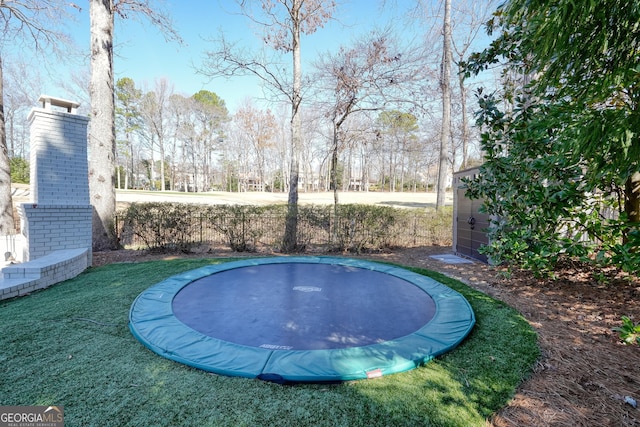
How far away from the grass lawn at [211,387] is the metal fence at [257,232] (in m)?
2.83

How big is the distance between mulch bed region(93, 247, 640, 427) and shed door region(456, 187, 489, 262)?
75 centimetres

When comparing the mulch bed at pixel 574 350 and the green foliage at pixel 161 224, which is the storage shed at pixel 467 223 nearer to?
the mulch bed at pixel 574 350

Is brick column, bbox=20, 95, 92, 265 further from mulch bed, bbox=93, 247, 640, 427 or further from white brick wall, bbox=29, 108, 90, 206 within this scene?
mulch bed, bbox=93, 247, 640, 427

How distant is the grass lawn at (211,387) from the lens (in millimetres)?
1221

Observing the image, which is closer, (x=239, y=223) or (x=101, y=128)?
(x=101, y=128)

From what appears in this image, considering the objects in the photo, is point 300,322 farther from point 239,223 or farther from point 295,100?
point 295,100

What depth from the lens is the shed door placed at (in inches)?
172

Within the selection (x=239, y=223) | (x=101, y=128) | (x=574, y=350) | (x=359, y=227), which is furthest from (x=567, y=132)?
(x=101, y=128)

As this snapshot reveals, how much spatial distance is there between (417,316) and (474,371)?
2.34 feet

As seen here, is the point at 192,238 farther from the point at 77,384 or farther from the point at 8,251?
the point at 77,384

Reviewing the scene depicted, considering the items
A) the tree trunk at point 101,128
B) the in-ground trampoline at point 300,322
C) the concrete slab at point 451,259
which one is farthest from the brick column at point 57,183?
the concrete slab at point 451,259

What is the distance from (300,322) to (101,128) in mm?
4826

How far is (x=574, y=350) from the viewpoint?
1.85m

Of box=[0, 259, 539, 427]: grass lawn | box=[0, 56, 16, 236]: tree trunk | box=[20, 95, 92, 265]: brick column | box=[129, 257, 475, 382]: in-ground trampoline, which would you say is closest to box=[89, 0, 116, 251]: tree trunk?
box=[20, 95, 92, 265]: brick column
